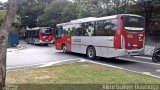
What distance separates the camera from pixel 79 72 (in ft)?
37.1

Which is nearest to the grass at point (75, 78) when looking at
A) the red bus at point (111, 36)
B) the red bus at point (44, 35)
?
the red bus at point (111, 36)

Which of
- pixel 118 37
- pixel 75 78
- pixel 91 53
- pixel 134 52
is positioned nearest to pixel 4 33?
pixel 75 78

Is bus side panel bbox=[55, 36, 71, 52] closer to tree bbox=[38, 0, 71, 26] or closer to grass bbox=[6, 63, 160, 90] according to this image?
grass bbox=[6, 63, 160, 90]

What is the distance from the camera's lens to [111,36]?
16500mm

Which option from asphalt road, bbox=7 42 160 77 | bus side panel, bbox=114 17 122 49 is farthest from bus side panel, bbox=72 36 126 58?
asphalt road, bbox=7 42 160 77

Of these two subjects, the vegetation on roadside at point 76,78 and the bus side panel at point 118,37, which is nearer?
the vegetation on roadside at point 76,78

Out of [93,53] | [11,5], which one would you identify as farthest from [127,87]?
[93,53]

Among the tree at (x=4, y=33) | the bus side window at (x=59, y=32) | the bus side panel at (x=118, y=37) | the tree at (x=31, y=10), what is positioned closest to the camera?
the tree at (x=4, y=33)

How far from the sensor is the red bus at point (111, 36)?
15.9 meters

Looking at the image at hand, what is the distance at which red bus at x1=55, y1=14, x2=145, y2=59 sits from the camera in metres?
15.9

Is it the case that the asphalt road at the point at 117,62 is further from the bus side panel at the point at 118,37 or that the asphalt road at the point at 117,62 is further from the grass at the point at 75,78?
the grass at the point at 75,78

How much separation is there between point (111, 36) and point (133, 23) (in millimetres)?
1495

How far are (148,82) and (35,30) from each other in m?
33.5

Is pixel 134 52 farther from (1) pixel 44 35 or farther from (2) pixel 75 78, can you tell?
(1) pixel 44 35
